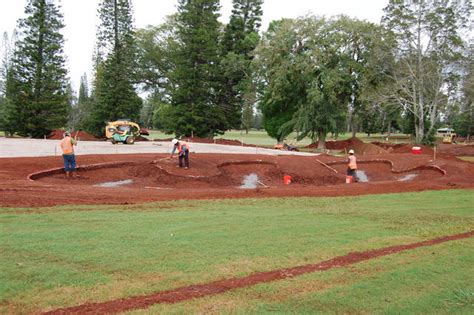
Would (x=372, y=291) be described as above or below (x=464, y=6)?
below

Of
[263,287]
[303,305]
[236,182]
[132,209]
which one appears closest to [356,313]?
[303,305]

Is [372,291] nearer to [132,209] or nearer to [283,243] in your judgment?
[283,243]

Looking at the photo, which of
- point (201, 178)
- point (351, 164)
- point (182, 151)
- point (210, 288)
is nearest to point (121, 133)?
point (182, 151)

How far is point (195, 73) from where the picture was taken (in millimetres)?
49938

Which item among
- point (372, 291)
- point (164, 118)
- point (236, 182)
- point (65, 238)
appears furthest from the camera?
point (164, 118)

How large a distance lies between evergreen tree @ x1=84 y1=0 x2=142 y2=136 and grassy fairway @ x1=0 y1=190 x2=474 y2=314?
140ft

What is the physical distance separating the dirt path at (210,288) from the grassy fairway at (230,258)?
0.15 metres

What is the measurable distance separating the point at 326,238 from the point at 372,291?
3.00 m

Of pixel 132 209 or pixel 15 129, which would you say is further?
pixel 15 129

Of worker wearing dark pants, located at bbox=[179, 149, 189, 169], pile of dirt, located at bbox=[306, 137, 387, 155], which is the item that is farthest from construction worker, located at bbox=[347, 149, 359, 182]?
pile of dirt, located at bbox=[306, 137, 387, 155]

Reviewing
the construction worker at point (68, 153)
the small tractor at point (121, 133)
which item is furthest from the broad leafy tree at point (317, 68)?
the construction worker at point (68, 153)

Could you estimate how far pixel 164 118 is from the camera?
52.2 meters

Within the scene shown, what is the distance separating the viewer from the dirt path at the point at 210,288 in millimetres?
4965

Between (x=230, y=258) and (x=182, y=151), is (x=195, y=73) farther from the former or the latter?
(x=230, y=258)
